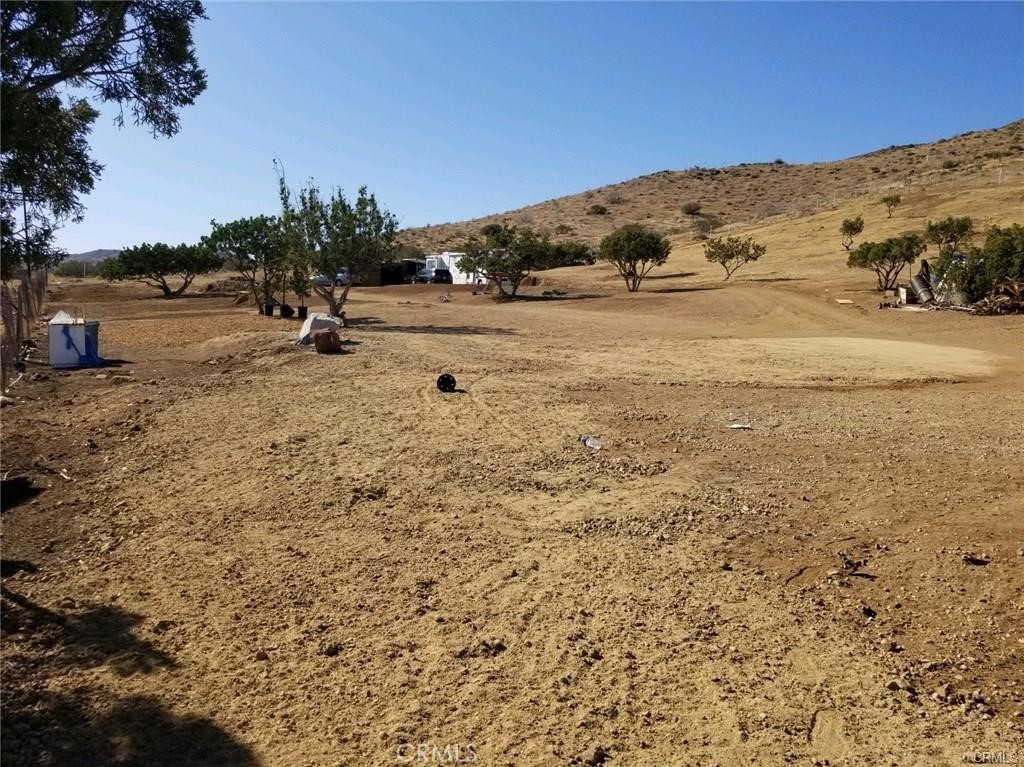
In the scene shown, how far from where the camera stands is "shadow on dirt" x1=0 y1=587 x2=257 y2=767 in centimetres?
339

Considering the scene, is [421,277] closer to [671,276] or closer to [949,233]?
[671,276]

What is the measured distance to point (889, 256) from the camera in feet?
107

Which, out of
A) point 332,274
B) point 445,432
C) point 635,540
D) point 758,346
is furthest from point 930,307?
point 635,540

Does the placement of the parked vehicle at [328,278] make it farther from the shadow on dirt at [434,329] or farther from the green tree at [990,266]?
the green tree at [990,266]

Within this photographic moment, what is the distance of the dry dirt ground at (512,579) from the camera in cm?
361

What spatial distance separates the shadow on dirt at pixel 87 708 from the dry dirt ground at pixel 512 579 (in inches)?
0.7

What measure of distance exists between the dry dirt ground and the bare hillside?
62.5 metres

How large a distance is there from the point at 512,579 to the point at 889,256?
32.4 metres

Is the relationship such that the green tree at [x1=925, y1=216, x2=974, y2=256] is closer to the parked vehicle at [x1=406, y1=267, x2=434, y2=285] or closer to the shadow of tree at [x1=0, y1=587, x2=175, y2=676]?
the parked vehicle at [x1=406, y1=267, x2=434, y2=285]

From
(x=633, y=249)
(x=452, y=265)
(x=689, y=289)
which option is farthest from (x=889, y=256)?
(x=452, y=265)

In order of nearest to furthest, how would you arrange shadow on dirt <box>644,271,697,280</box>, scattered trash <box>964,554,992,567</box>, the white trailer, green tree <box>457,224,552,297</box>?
scattered trash <box>964,554,992,567</box> → green tree <box>457,224,552,297</box> → shadow on dirt <box>644,271,697,280</box> → the white trailer

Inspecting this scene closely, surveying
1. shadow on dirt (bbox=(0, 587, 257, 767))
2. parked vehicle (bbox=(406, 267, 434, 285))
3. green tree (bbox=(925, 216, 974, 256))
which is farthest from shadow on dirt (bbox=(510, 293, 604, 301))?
shadow on dirt (bbox=(0, 587, 257, 767))

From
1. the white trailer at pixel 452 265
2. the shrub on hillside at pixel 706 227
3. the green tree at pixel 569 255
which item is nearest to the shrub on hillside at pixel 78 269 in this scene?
the white trailer at pixel 452 265

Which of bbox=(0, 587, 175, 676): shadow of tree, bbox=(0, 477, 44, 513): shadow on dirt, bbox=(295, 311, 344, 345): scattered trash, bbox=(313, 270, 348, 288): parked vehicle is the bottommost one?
bbox=(0, 587, 175, 676): shadow of tree
